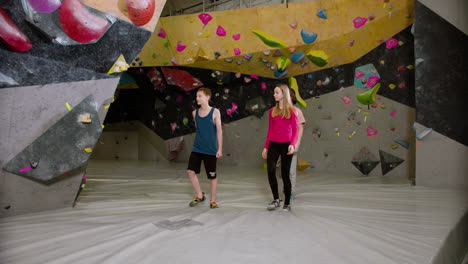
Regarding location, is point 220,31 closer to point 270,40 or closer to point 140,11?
point 270,40

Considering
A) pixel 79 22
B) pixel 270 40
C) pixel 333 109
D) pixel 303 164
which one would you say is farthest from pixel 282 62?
pixel 79 22

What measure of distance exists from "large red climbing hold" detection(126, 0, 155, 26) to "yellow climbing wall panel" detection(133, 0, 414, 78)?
2.73m

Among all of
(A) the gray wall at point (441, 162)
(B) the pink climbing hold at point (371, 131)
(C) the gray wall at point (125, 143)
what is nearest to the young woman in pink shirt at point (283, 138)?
(A) the gray wall at point (441, 162)

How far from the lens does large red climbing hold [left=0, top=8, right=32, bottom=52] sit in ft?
7.79

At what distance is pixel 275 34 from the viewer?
5391 mm

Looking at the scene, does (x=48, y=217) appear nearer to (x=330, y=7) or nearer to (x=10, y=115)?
(x=10, y=115)

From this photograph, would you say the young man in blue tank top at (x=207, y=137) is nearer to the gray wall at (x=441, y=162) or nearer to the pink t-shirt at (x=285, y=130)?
the pink t-shirt at (x=285, y=130)

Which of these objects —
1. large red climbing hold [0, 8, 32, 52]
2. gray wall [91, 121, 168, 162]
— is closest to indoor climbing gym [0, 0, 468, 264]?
large red climbing hold [0, 8, 32, 52]

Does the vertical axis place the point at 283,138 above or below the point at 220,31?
below

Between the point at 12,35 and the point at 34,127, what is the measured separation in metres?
0.70

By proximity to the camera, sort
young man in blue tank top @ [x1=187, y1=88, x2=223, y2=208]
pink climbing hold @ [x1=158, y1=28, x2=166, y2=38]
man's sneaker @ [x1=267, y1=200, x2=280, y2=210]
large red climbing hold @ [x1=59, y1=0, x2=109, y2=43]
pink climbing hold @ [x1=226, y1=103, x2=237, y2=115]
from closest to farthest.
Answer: large red climbing hold @ [x1=59, y1=0, x2=109, y2=43] → man's sneaker @ [x1=267, y1=200, x2=280, y2=210] → young man in blue tank top @ [x1=187, y1=88, x2=223, y2=208] → pink climbing hold @ [x1=158, y1=28, x2=166, y2=38] → pink climbing hold @ [x1=226, y1=103, x2=237, y2=115]

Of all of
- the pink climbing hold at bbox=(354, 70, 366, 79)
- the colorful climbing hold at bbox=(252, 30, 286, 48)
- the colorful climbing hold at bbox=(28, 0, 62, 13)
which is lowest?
the colorful climbing hold at bbox=(28, 0, 62, 13)

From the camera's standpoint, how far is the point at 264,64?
19.0 ft

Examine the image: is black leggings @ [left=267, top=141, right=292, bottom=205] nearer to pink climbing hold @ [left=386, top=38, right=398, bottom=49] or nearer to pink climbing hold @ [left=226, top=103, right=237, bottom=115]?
pink climbing hold @ [left=386, top=38, right=398, bottom=49]
